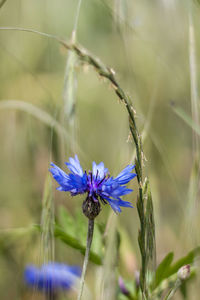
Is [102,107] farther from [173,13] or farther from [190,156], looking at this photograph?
[173,13]

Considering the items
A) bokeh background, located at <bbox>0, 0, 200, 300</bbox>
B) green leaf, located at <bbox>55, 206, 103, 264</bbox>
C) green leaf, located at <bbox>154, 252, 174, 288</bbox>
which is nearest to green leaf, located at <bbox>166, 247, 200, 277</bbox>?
green leaf, located at <bbox>154, 252, 174, 288</bbox>

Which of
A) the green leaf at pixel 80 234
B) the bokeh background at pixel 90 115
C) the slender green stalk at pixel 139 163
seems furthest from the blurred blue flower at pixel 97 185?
the bokeh background at pixel 90 115

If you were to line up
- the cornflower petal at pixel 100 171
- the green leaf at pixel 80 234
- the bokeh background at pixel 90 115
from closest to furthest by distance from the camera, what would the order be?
the cornflower petal at pixel 100 171, the green leaf at pixel 80 234, the bokeh background at pixel 90 115

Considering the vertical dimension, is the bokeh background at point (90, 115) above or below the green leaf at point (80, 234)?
above

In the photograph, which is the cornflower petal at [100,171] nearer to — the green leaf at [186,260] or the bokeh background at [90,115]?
the green leaf at [186,260]

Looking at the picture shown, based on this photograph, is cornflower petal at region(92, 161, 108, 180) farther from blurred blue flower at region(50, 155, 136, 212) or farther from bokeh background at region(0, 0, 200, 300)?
bokeh background at region(0, 0, 200, 300)

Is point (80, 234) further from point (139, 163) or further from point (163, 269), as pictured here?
point (139, 163)

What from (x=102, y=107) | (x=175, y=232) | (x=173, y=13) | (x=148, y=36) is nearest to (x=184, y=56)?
(x=148, y=36)

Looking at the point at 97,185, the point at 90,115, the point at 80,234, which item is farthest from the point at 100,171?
the point at 90,115
